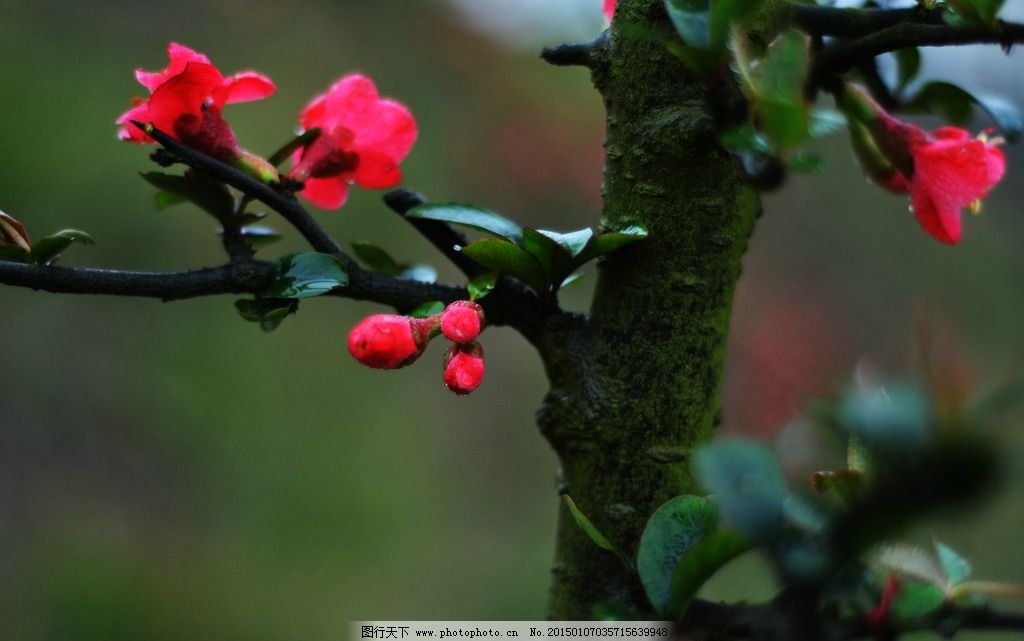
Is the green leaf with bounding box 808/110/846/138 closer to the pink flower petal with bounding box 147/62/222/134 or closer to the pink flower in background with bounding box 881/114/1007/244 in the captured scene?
the pink flower in background with bounding box 881/114/1007/244

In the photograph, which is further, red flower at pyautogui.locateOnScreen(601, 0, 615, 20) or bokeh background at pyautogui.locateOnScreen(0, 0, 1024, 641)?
bokeh background at pyautogui.locateOnScreen(0, 0, 1024, 641)

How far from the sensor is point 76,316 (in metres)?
1.94

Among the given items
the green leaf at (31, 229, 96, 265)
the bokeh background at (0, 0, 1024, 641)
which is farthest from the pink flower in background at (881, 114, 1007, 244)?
the bokeh background at (0, 0, 1024, 641)

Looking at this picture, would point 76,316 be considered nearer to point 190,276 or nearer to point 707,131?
point 190,276

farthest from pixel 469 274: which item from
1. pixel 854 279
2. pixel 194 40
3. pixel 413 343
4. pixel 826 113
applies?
pixel 854 279

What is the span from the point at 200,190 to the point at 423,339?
0.51 ft

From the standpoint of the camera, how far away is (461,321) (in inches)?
17.4

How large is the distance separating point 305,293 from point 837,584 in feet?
0.92

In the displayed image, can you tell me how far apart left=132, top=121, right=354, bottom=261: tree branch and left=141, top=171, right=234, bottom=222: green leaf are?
0.10ft

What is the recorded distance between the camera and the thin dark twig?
49cm

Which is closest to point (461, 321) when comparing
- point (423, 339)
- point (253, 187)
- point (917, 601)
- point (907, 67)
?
point (423, 339)

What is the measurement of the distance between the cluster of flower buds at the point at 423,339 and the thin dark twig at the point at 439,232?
4 centimetres

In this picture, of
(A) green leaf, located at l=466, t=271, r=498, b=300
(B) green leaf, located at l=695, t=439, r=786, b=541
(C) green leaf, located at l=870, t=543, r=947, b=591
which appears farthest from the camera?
(A) green leaf, located at l=466, t=271, r=498, b=300

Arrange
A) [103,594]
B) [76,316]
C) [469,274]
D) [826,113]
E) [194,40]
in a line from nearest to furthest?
[826,113]
[469,274]
[103,594]
[76,316]
[194,40]
